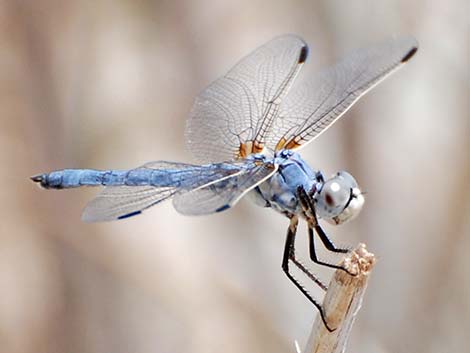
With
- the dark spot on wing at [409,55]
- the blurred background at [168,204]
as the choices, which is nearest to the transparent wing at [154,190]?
the dark spot on wing at [409,55]

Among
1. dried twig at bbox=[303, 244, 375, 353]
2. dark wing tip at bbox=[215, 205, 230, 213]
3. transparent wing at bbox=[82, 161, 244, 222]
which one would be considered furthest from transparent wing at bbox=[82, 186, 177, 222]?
dried twig at bbox=[303, 244, 375, 353]

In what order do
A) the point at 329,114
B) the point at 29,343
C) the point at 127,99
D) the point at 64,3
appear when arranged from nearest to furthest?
the point at 329,114
the point at 29,343
the point at 64,3
the point at 127,99

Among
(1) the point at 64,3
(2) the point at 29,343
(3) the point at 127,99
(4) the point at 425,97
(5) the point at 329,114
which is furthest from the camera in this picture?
(4) the point at 425,97

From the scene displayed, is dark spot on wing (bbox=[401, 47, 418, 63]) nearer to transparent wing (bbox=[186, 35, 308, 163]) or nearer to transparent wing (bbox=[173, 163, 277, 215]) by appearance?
transparent wing (bbox=[186, 35, 308, 163])

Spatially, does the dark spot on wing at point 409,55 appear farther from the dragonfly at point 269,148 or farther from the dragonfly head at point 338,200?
the dragonfly head at point 338,200

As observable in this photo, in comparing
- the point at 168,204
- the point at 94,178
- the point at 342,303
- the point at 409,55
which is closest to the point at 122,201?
the point at 94,178

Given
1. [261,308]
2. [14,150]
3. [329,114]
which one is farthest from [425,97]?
[14,150]

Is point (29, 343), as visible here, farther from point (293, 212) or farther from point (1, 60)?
point (293, 212)
